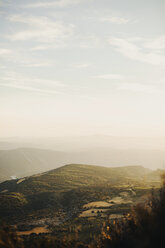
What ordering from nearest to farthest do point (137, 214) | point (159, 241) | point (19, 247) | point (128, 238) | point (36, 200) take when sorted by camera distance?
1. point (159, 241)
2. point (19, 247)
3. point (128, 238)
4. point (137, 214)
5. point (36, 200)

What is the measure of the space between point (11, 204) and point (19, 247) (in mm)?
34834

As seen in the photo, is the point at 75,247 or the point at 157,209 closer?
the point at 157,209

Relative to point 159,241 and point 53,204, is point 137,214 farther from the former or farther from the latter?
point 53,204

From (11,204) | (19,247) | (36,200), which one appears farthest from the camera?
(36,200)

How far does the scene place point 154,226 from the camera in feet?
22.7

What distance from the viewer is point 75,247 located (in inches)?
376

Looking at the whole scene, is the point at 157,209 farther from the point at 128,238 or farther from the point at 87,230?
the point at 87,230

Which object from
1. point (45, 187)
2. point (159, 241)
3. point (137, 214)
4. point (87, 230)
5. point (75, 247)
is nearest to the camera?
point (159, 241)

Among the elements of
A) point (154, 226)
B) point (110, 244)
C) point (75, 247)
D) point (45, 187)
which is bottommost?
point (45, 187)

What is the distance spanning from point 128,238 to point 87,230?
456 inches

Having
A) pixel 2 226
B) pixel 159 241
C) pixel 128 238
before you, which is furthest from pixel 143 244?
pixel 2 226

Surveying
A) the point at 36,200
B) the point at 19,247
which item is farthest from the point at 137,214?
the point at 36,200

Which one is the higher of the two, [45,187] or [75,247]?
[75,247]

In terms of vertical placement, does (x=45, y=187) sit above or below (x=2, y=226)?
below
